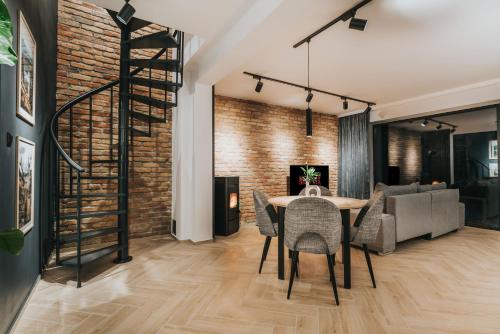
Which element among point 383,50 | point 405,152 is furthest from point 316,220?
point 405,152

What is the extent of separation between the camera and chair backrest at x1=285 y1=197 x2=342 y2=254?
2.23 m

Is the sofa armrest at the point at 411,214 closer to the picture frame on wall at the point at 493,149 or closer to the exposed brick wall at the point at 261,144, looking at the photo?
the picture frame on wall at the point at 493,149

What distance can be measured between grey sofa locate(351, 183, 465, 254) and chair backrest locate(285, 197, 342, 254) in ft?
5.26

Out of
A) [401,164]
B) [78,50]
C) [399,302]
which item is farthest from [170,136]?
[401,164]

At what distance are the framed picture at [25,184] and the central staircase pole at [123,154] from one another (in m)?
0.97

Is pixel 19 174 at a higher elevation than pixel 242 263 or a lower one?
higher

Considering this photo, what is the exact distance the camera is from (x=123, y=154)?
3393 millimetres

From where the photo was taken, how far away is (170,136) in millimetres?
4625

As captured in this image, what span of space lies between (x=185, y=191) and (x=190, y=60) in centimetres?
201

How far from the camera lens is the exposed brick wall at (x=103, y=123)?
12.3 feet

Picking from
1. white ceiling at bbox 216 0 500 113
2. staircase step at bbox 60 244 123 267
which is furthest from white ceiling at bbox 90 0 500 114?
staircase step at bbox 60 244 123 267

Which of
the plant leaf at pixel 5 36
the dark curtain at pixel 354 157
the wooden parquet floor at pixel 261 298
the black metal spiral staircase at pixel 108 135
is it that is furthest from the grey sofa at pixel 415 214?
the plant leaf at pixel 5 36

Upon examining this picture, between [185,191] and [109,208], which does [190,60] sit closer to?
[185,191]

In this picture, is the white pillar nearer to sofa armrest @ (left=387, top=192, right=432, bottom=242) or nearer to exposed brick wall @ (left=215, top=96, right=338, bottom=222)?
exposed brick wall @ (left=215, top=96, right=338, bottom=222)
